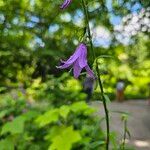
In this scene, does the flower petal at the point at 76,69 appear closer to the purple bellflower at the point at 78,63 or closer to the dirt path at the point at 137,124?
the purple bellflower at the point at 78,63

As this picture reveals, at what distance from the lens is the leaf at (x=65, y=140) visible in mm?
3596

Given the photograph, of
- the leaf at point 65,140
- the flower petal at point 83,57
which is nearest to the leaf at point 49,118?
the leaf at point 65,140

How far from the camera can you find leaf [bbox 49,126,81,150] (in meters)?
3.60

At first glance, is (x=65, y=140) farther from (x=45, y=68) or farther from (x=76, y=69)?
(x=76, y=69)

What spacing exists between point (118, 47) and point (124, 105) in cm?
456

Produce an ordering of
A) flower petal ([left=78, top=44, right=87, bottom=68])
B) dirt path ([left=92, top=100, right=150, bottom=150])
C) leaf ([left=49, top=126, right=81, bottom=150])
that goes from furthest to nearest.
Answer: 1. dirt path ([left=92, top=100, right=150, bottom=150])
2. leaf ([left=49, top=126, right=81, bottom=150])
3. flower petal ([left=78, top=44, right=87, bottom=68])

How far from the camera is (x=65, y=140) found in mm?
3686

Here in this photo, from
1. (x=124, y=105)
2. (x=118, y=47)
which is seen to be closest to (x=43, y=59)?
(x=118, y=47)

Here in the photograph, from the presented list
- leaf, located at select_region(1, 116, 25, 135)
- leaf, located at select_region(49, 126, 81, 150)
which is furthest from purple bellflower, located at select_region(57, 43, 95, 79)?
leaf, located at select_region(1, 116, 25, 135)

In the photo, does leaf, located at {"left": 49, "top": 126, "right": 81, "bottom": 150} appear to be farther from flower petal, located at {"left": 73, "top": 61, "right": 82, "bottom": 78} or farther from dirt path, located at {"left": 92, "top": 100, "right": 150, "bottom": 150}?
flower petal, located at {"left": 73, "top": 61, "right": 82, "bottom": 78}

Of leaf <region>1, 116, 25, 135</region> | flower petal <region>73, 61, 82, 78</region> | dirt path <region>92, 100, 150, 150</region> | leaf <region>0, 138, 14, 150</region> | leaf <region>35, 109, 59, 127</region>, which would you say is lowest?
dirt path <region>92, 100, 150, 150</region>

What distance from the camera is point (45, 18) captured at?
15.0 feet

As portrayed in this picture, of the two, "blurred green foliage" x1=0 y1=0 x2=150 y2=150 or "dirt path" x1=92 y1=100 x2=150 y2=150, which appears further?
"dirt path" x1=92 y1=100 x2=150 y2=150

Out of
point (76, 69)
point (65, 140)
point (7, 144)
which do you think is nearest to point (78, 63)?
point (76, 69)
